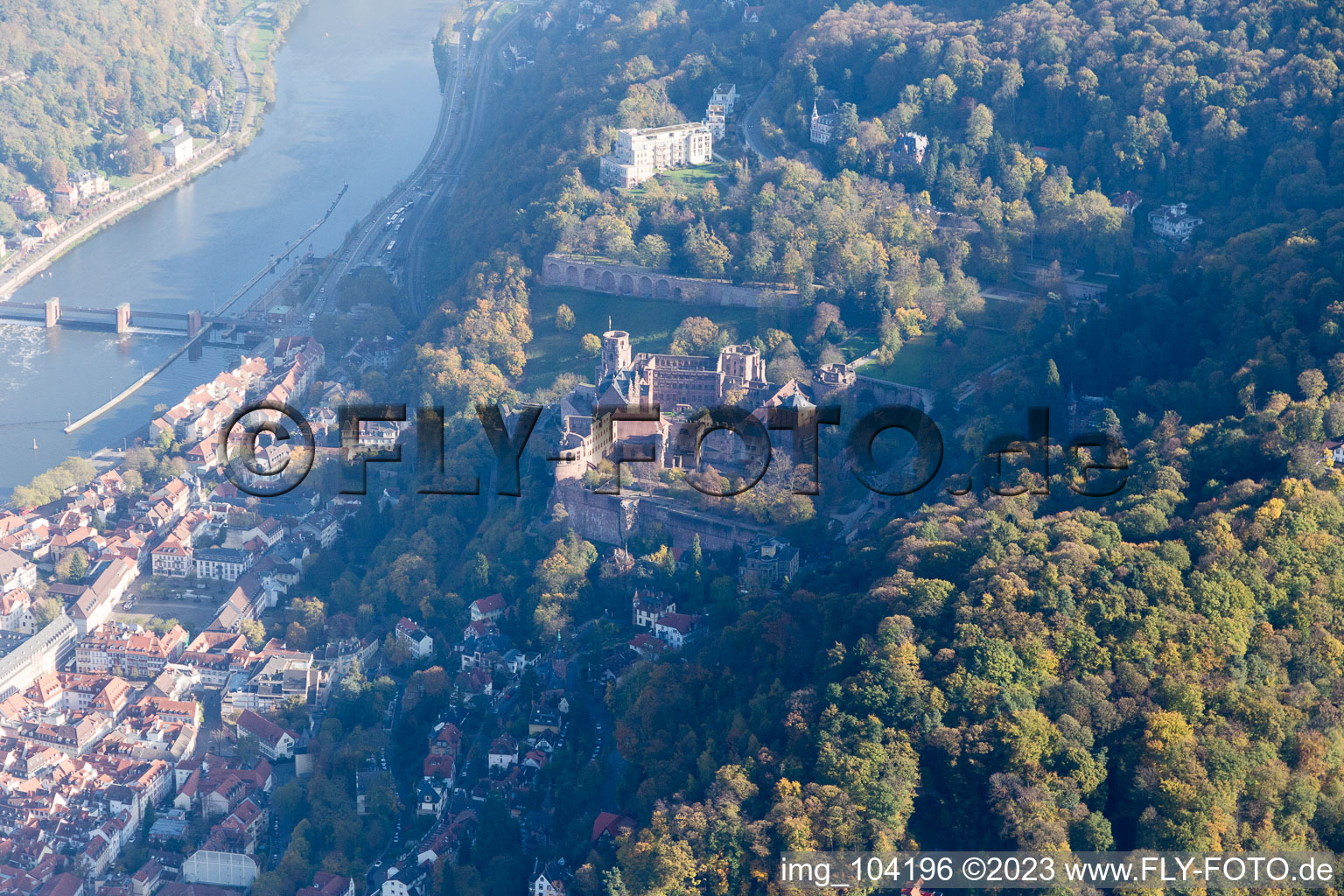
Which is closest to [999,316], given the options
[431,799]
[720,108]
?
[720,108]

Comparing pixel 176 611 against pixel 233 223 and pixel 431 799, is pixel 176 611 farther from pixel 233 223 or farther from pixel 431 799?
pixel 233 223

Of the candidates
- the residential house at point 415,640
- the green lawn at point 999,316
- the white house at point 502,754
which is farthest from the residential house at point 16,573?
the green lawn at point 999,316

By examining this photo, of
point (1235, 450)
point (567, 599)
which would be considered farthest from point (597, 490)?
point (1235, 450)

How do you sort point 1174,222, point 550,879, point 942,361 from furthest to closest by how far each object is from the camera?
point 1174,222
point 942,361
point 550,879

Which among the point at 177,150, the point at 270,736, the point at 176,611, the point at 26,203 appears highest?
the point at 177,150

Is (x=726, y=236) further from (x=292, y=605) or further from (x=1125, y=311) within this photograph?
(x=292, y=605)
